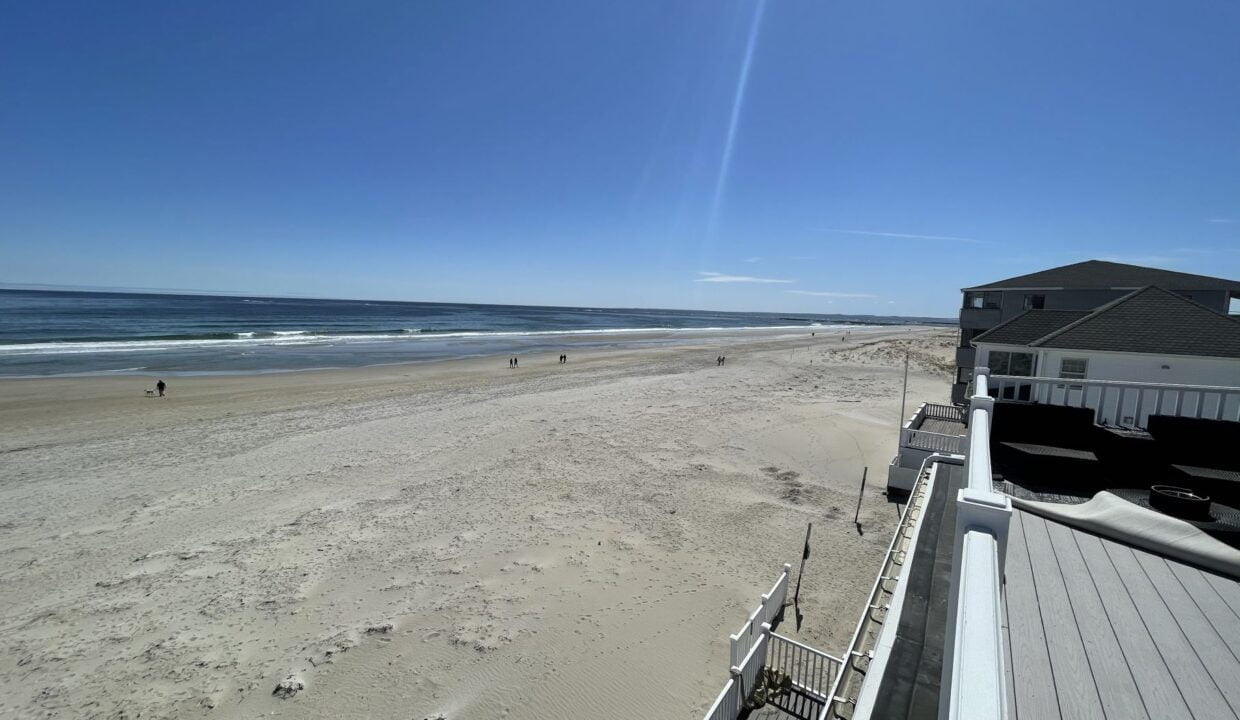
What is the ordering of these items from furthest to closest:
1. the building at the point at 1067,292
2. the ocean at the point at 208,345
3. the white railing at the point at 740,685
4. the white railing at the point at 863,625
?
the ocean at the point at 208,345, the building at the point at 1067,292, the white railing at the point at 740,685, the white railing at the point at 863,625

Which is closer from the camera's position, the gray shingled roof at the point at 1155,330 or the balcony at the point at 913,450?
the gray shingled roof at the point at 1155,330

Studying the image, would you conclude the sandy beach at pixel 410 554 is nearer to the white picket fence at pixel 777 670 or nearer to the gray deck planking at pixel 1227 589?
the white picket fence at pixel 777 670

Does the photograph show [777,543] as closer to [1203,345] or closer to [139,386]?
[1203,345]

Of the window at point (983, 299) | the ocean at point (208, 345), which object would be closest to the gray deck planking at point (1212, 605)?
the window at point (983, 299)

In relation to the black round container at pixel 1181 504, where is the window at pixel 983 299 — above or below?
above

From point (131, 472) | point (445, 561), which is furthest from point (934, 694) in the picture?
point (131, 472)

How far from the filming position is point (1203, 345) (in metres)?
10.0

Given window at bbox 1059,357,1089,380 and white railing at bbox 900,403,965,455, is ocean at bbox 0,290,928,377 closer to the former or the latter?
white railing at bbox 900,403,965,455

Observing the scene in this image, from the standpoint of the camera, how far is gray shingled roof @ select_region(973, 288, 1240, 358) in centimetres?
1008

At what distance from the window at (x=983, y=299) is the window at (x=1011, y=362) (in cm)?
978

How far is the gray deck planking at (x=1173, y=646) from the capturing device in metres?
2.24

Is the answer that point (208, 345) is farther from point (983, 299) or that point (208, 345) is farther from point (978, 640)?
point (983, 299)

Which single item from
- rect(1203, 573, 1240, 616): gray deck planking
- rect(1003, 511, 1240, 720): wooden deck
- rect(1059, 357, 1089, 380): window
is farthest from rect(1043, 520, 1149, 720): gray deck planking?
rect(1059, 357, 1089, 380): window

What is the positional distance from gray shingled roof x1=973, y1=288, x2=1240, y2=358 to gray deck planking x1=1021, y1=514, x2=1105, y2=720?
34.1 feet
